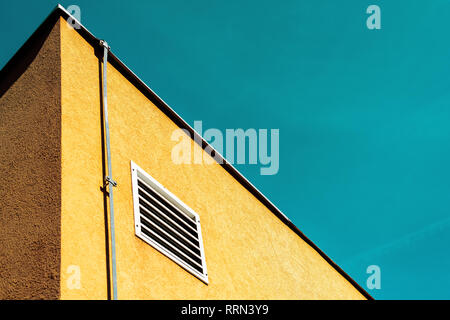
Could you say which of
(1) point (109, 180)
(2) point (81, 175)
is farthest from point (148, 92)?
(2) point (81, 175)

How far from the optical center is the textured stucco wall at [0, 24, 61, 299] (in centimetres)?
418

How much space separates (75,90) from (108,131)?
0.60 metres

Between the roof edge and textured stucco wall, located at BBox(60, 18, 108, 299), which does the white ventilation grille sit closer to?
textured stucco wall, located at BBox(60, 18, 108, 299)

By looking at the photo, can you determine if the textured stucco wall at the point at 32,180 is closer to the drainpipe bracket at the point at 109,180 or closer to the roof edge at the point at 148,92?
the roof edge at the point at 148,92

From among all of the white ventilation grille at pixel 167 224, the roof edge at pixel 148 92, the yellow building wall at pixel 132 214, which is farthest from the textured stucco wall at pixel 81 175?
the white ventilation grille at pixel 167 224

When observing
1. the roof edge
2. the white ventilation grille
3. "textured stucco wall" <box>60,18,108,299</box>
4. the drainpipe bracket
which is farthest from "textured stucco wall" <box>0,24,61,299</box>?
the white ventilation grille

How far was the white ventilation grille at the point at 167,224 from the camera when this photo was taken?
575cm

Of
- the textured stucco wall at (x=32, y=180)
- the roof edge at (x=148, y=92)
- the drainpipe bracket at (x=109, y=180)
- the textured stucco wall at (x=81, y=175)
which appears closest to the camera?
the textured stucco wall at (x=32, y=180)

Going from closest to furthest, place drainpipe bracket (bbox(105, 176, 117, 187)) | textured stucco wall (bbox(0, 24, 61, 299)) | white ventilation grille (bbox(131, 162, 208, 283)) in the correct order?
textured stucco wall (bbox(0, 24, 61, 299))
drainpipe bracket (bbox(105, 176, 117, 187))
white ventilation grille (bbox(131, 162, 208, 283))

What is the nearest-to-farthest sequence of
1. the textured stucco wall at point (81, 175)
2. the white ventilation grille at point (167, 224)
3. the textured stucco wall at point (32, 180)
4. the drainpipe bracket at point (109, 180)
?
the textured stucco wall at point (32, 180) < the textured stucco wall at point (81, 175) < the drainpipe bracket at point (109, 180) < the white ventilation grille at point (167, 224)

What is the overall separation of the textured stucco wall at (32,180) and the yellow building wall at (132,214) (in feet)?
0.35

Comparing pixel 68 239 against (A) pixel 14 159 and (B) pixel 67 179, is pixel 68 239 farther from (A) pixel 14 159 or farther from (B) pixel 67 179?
(A) pixel 14 159

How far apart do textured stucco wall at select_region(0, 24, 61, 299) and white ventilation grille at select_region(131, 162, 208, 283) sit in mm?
1127
